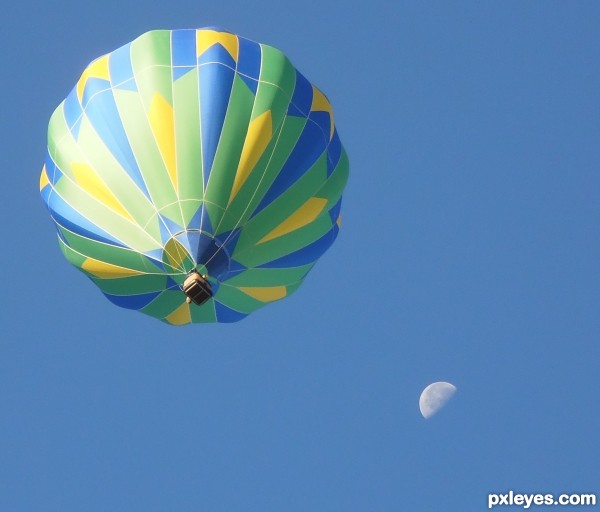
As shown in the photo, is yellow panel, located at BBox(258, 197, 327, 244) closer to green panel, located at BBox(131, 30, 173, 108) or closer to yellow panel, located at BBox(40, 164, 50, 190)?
green panel, located at BBox(131, 30, 173, 108)

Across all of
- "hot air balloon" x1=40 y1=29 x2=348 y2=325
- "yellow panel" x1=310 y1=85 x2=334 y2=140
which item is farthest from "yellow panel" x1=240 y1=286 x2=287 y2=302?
"yellow panel" x1=310 y1=85 x2=334 y2=140

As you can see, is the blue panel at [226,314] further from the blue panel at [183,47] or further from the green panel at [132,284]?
the blue panel at [183,47]

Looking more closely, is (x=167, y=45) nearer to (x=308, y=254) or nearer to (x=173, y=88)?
(x=173, y=88)

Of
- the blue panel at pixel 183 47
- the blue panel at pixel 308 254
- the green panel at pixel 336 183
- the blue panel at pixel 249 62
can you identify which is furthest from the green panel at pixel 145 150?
the green panel at pixel 336 183

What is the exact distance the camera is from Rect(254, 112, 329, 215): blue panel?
2178 centimetres

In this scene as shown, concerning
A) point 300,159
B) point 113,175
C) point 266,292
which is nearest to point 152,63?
point 113,175

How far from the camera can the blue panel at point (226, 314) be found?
2311cm

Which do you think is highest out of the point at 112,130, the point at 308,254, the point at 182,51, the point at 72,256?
the point at 182,51

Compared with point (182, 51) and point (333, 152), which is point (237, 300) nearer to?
point (333, 152)

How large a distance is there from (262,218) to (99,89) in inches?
116

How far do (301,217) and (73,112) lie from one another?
349 centimetres

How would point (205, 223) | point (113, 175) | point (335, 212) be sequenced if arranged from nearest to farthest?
1. point (205, 223)
2. point (113, 175)
3. point (335, 212)

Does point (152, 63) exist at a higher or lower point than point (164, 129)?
higher

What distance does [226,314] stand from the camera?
76.7 feet
